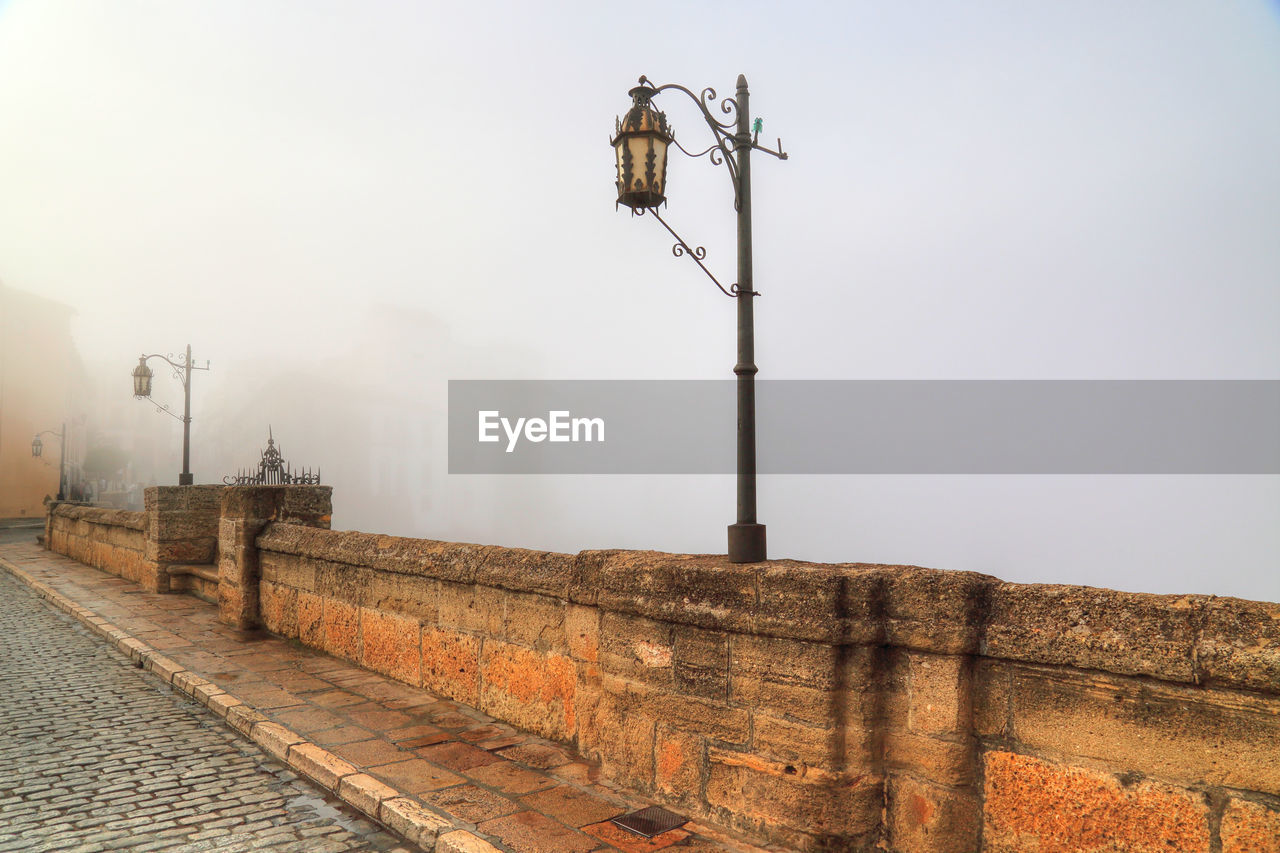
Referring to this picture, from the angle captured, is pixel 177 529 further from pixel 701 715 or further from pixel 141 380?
pixel 701 715

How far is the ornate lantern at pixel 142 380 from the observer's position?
18500 millimetres

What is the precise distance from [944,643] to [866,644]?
1.07 feet

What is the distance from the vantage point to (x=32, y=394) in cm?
4681

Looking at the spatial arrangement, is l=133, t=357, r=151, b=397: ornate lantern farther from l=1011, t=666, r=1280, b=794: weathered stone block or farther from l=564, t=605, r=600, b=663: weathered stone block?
l=1011, t=666, r=1280, b=794: weathered stone block

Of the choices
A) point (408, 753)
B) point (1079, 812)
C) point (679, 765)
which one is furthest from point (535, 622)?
point (1079, 812)

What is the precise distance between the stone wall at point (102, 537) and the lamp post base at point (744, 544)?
11779 millimetres

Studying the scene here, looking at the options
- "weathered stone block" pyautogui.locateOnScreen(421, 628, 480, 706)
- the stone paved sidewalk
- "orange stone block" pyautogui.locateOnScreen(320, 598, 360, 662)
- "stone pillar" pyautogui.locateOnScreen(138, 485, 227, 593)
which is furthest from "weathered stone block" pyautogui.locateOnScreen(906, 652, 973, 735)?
"stone pillar" pyautogui.locateOnScreen(138, 485, 227, 593)

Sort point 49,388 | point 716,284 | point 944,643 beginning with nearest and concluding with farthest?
point 944,643 < point 716,284 < point 49,388

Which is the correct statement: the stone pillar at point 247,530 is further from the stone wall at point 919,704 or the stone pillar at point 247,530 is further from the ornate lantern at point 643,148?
the ornate lantern at point 643,148

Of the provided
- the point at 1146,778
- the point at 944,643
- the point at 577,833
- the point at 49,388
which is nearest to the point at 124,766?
the point at 577,833

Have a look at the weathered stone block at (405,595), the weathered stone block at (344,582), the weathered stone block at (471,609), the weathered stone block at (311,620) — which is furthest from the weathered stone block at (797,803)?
the weathered stone block at (311,620)

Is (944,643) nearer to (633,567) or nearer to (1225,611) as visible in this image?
(1225,611)

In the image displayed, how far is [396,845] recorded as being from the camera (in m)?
3.75

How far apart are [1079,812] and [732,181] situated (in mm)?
3619
